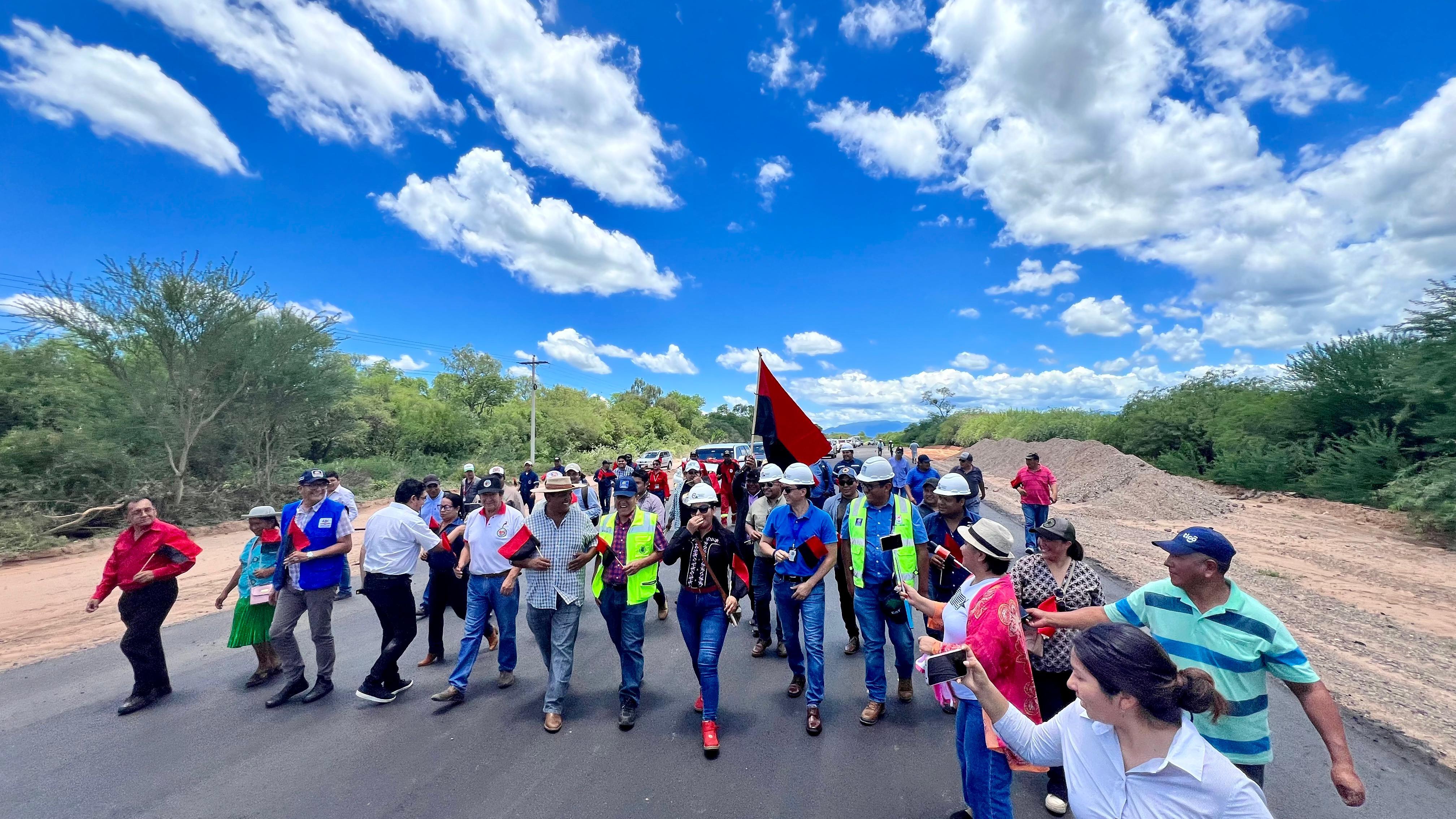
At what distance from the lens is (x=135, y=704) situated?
15.1 ft

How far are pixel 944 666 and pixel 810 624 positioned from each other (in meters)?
2.51

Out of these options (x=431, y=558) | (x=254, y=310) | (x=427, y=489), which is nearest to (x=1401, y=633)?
(x=431, y=558)

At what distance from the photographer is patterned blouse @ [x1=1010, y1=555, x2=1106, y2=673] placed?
307cm

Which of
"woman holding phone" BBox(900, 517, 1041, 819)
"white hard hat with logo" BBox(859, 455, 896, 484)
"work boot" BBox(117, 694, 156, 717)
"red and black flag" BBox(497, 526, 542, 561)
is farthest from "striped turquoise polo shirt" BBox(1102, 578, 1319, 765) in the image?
"work boot" BBox(117, 694, 156, 717)

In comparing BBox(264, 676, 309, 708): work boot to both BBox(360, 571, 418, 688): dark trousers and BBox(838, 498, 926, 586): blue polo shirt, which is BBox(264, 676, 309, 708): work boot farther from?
BBox(838, 498, 926, 586): blue polo shirt

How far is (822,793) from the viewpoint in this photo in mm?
3361

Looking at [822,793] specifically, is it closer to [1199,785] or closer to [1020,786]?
[1020,786]

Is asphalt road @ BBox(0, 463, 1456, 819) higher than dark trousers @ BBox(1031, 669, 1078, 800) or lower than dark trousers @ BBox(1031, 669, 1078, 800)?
lower

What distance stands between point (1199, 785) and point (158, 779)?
539 centimetres

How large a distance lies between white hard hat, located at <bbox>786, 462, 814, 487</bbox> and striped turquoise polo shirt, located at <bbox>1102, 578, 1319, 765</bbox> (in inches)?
91.3

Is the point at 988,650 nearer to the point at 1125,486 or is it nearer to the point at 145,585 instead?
the point at 145,585

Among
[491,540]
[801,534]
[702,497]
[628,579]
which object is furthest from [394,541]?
[801,534]

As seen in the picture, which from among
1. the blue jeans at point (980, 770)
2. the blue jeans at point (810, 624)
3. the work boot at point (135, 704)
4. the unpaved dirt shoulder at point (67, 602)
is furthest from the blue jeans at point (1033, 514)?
the unpaved dirt shoulder at point (67, 602)

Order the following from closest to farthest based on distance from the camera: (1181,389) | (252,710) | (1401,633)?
(252,710)
(1401,633)
(1181,389)
